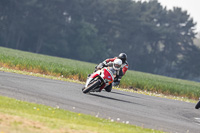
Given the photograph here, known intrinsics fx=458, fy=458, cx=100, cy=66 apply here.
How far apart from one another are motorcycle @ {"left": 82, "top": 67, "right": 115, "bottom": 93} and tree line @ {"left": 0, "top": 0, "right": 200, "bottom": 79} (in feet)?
236

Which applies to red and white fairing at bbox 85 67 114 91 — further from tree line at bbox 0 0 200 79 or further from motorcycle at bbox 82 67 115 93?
tree line at bbox 0 0 200 79

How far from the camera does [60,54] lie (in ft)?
321

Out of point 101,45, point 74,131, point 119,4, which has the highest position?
point 119,4

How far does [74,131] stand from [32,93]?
18.8 ft

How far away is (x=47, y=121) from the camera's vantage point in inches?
370

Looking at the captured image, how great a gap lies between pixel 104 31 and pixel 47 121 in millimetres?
99766

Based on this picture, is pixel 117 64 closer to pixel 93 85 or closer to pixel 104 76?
pixel 104 76

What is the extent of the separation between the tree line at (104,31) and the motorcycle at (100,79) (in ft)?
236

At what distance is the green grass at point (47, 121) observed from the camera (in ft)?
27.9

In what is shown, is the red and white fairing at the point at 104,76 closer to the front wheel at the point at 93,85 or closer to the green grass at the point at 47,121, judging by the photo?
the front wheel at the point at 93,85

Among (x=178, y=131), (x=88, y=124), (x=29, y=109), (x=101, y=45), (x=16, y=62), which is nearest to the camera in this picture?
(x=88, y=124)

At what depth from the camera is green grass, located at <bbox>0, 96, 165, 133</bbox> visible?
27.9ft

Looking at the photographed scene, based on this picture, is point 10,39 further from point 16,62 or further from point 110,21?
point 16,62

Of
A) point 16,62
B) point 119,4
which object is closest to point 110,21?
point 119,4
